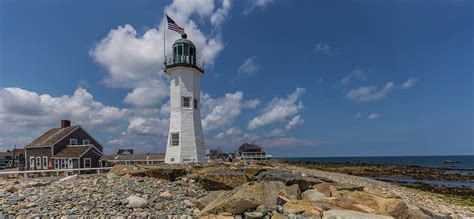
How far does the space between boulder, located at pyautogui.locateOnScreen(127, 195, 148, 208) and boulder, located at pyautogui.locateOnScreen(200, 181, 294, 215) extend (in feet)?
6.56

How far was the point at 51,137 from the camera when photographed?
3062 centimetres

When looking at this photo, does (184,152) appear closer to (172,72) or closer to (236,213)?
(172,72)

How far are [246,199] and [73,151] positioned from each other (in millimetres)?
26036

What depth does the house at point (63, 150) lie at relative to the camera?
27703 mm

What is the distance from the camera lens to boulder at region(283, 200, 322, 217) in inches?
299

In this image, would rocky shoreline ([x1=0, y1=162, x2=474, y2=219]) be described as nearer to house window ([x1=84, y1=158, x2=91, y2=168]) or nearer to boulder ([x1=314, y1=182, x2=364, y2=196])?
boulder ([x1=314, y1=182, x2=364, y2=196])

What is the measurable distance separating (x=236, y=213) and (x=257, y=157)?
177 feet

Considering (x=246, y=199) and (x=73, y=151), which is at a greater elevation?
(x=73, y=151)

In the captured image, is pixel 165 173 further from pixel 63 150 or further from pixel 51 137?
pixel 51 137

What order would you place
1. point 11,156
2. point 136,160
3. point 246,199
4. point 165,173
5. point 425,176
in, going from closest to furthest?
point 246,199 → point 165,173 → point 136,160 → point 425,176 → point 11,156

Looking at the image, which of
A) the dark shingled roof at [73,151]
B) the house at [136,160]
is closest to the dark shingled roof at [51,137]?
the dark shingled roof at [73,151]

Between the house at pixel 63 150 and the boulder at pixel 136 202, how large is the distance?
21596 mm

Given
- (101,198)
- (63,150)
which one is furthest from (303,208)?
(63,150)

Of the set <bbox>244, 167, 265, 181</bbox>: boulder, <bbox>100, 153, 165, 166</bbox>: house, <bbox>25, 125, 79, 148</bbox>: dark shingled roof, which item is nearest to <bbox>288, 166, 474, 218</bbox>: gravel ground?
<bbox>244, 167, 265, 181</bbox>: boulder
